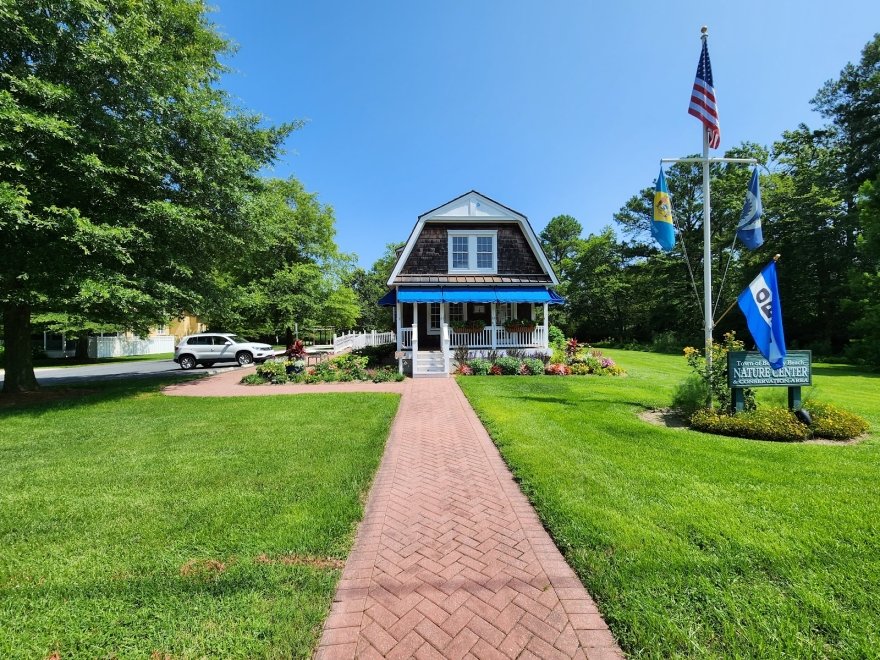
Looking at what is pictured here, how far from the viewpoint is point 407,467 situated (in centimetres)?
520

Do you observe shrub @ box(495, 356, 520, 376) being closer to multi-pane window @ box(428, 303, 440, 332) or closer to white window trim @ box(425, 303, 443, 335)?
white window trim @ box(425, 303, 443, 335)

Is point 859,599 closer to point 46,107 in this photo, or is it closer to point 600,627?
point 600,627

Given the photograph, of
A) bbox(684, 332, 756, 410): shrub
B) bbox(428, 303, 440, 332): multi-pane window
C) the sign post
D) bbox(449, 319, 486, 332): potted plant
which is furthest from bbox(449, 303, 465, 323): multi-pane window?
the sign post

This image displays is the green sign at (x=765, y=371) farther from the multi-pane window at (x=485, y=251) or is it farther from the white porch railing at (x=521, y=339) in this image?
the multi-pane window at (x=485, y=251)

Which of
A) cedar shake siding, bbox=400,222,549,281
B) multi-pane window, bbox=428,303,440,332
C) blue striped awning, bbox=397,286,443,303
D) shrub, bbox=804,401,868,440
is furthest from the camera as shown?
multi-pane window, bbox=428,303,440,332

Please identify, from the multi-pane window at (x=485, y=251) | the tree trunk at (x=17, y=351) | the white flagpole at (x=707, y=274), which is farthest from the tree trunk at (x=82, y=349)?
the white flagpole at (x=707, y=274)

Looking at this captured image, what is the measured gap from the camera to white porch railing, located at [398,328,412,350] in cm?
1579

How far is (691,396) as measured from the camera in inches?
297

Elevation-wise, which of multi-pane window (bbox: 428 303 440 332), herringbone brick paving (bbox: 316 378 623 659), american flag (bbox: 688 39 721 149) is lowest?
Result: herringbone brick paving (bbox: 316 378 623 659)

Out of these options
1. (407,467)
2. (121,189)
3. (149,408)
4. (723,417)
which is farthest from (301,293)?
(723,417)

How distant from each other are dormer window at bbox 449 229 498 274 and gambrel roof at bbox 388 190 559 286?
1.27 ft

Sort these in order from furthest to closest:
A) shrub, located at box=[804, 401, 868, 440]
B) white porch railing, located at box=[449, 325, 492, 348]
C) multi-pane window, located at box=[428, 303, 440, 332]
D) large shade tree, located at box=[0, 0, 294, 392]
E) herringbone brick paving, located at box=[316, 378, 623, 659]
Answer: multi-pane window, located at box=[428, 303, 440, 332] < white porch railing, located at box=[449, 325, 492, 348] < large shade tree, located at box=[0, 0, 294, 392] < shrub, located at box=[804, 401, 868, 440] < herringbone brick paving, located at box=[316, 378, 623, 659]

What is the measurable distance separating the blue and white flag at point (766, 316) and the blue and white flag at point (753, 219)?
0.67 metres

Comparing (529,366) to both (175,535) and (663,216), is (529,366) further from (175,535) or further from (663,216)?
(175,535)
